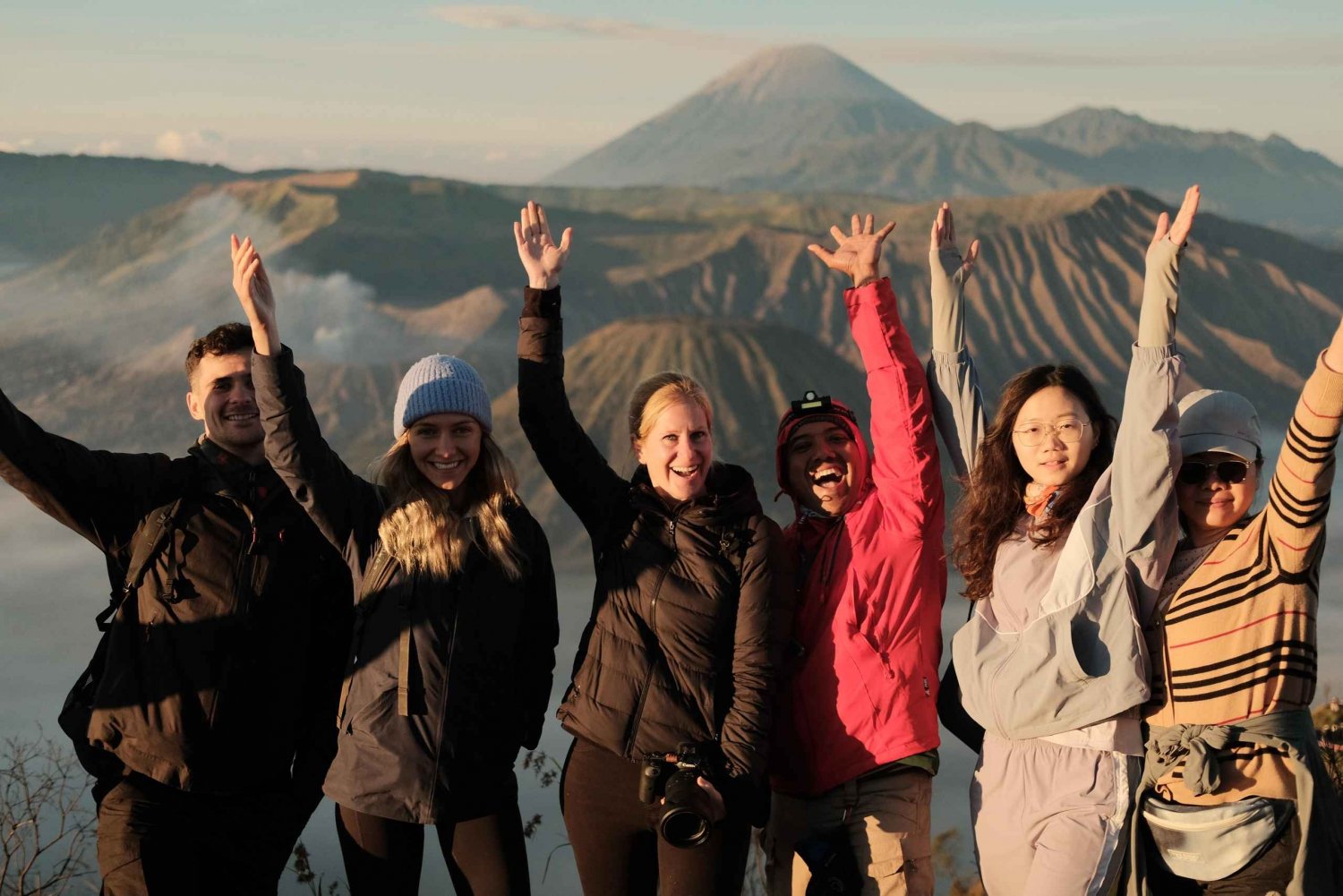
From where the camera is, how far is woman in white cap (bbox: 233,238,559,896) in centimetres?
353

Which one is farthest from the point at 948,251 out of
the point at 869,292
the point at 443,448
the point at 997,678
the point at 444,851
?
the point at 444,851

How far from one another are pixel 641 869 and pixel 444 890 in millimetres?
39055

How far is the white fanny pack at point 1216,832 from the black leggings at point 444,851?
1507mm

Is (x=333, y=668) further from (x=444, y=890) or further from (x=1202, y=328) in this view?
(x=1202, y=328)

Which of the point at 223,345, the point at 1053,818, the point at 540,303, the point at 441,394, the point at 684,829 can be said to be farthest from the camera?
the point at 540,303

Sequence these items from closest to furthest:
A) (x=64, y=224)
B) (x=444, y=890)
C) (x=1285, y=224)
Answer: (x=444, y=890), (x=64, y=224), (x=1285, y=224)

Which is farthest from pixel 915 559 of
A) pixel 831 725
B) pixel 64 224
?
pixel 64 224

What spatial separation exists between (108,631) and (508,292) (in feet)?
348

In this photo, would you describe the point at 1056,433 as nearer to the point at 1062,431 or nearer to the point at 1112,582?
the point at 1062,431

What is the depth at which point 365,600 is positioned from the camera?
3.65 m

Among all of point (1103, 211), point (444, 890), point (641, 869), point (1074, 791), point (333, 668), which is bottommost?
point (444, 890)

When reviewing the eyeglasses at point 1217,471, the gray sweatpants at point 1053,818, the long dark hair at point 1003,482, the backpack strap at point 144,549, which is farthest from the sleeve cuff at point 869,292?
the backpack strap at point 144,549

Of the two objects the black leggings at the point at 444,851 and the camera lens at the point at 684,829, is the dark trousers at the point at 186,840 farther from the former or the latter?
the camera lens at the point at 684,829

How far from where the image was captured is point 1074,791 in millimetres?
3279
